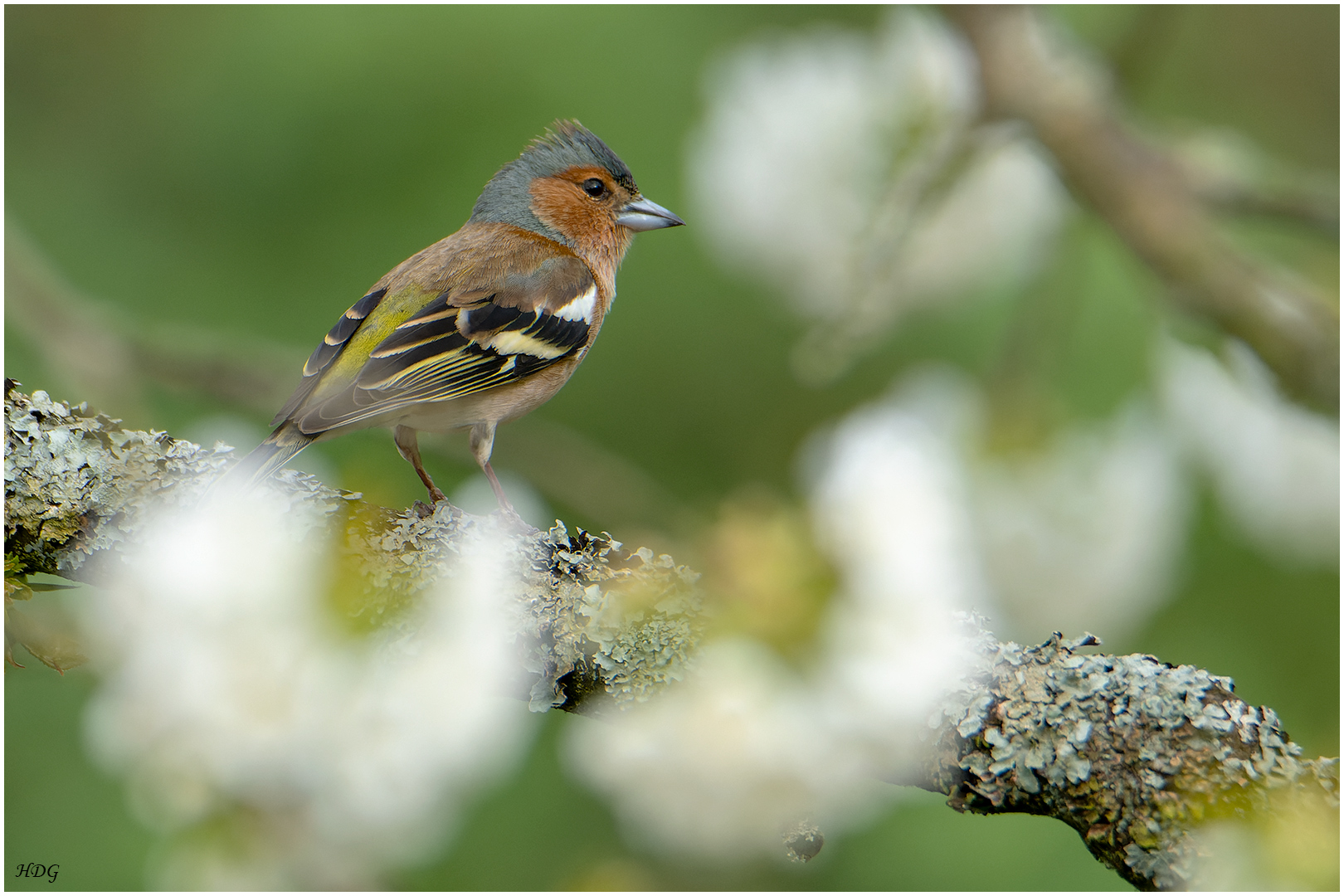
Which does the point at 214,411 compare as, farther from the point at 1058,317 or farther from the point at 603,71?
the point at 1058,317

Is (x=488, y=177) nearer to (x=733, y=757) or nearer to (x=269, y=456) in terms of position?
(x=269, y=456)

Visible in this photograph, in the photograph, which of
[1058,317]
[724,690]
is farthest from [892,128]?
[724,690]

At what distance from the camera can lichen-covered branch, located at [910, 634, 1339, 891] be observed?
1264 millimetres

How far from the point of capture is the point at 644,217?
2.74m

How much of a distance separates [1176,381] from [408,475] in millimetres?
1842

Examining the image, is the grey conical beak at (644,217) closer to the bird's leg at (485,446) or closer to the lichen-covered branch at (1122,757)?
the bird's leg at (485,446)

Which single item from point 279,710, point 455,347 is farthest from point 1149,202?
point 279,710

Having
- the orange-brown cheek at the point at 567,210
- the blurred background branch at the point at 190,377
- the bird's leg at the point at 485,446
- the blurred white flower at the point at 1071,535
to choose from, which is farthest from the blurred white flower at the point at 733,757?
the orange-brown cheek at the point at 567,210

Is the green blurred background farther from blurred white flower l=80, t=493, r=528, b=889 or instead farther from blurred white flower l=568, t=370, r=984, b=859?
blurred white flower l=80, t=493, r=528, b=889

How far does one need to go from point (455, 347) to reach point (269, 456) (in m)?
0.56

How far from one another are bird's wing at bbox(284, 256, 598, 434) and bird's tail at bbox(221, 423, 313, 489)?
0.02 metres

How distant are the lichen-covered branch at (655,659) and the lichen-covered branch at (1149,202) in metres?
1.10

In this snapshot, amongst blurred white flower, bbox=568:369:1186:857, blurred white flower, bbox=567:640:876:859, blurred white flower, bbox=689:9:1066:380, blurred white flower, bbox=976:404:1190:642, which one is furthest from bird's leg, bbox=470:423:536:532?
blurred white flower, bbox=976:404:1190:642

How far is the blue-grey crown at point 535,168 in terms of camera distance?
2693 mm
